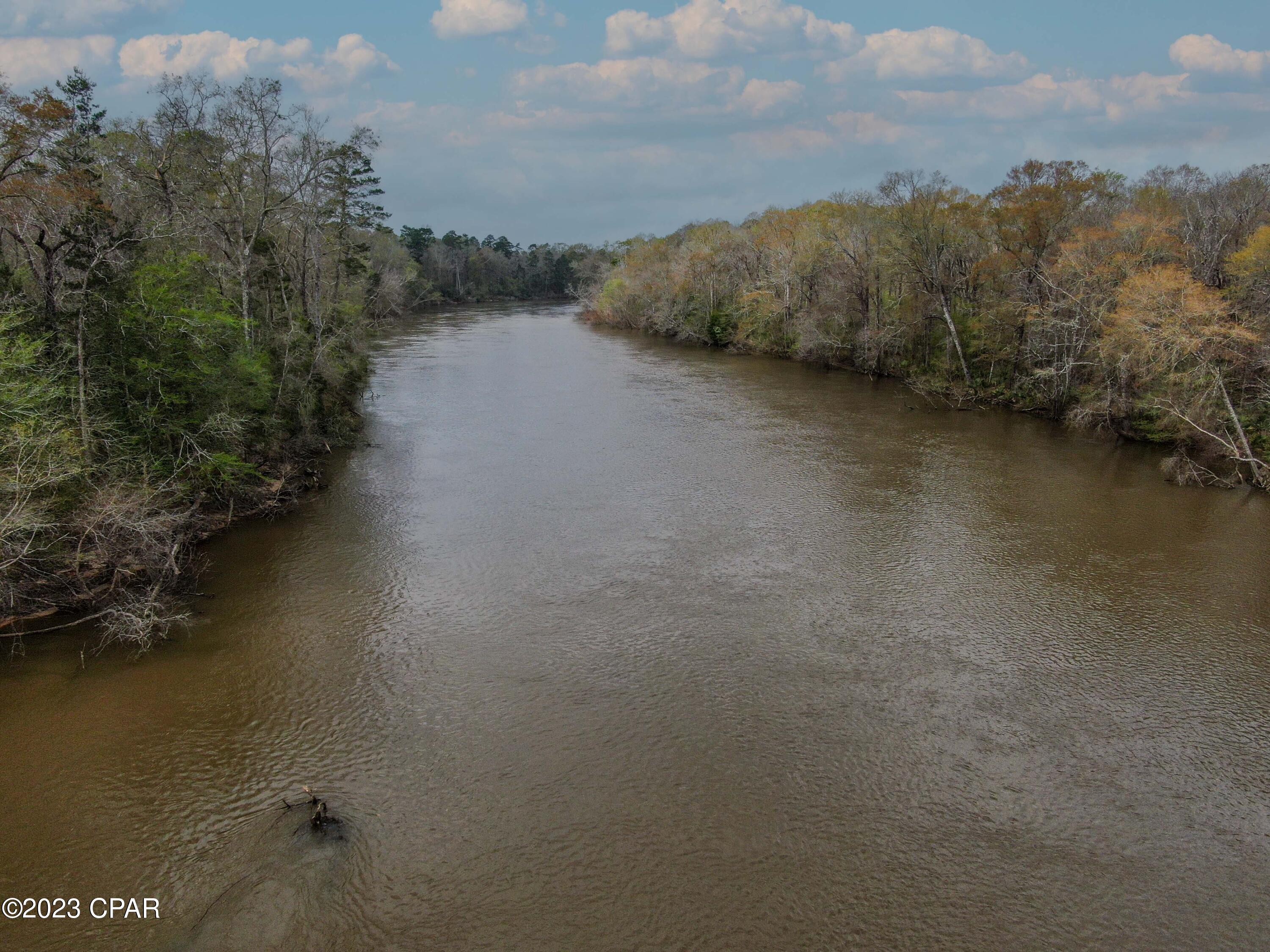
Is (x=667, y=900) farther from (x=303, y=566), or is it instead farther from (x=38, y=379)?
(x=38, y=379)

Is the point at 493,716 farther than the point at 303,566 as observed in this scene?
No

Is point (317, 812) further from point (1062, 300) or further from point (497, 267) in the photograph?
point (497, 267)

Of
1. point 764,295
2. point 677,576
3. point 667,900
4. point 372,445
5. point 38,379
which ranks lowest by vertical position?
point 667,900

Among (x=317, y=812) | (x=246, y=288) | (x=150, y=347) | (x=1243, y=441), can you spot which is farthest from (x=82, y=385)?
(x=1243, y=441)

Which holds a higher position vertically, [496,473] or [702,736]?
[496,473]

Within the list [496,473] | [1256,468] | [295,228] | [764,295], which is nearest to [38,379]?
[496,473]

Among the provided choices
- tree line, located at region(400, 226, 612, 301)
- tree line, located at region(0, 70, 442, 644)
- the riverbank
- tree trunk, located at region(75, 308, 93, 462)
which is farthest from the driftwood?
tree line, located at region(400, 226, 612, 301)
